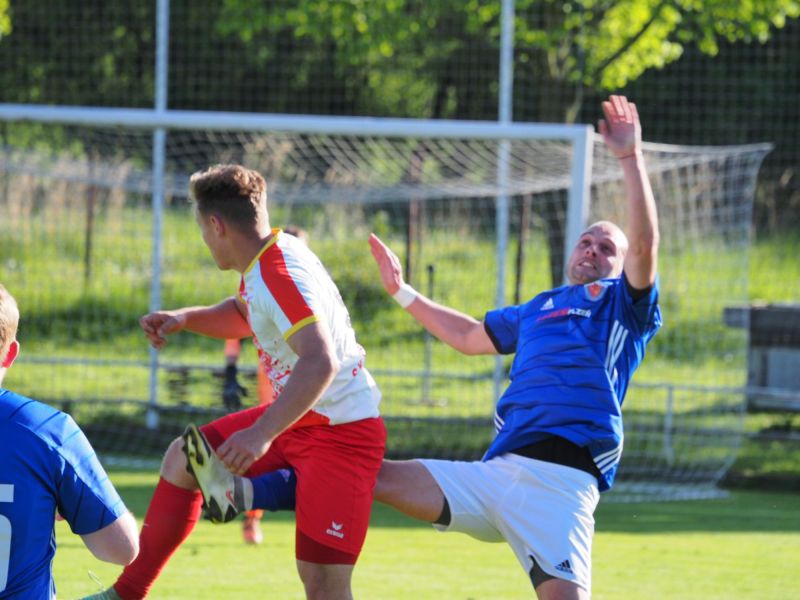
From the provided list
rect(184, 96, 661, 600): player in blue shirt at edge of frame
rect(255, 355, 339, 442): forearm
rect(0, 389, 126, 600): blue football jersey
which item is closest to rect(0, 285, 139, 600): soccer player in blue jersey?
rect(0, 389, 126, 600): blue football jersey

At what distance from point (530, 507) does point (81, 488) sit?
188 centimetres

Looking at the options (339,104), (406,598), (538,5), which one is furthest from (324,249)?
(406,598)

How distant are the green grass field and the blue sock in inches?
67.9

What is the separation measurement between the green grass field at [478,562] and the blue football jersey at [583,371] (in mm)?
1718

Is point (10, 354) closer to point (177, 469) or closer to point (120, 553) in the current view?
point (120, 553)

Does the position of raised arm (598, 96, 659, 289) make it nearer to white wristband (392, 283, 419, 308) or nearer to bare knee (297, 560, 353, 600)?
white wristband (392, 283, 419, 308)

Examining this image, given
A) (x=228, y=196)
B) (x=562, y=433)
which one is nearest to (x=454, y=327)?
(x=562, y=433)

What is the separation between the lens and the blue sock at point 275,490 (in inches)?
163

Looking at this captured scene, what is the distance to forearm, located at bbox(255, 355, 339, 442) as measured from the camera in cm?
373

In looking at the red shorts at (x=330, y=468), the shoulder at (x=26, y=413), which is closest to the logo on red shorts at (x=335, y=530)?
the red shorts at (x=330, y=468)

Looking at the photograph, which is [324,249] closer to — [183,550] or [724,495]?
[724,495]

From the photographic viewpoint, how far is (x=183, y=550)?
22.9ft

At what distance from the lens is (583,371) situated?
450cm

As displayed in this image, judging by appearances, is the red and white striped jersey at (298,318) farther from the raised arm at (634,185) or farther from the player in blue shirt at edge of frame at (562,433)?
the raised arm at (634,185)
